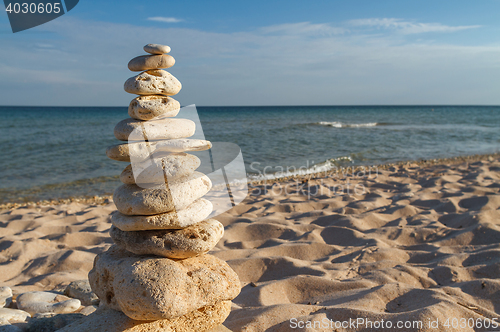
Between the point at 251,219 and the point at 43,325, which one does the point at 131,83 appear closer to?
the point at 43,325

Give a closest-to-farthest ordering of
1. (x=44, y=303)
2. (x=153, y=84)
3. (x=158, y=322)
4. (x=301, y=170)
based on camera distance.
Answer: (x=158, y=322) → (x=153, y=84) → (x=44, y=303) → (x=301, y=170)

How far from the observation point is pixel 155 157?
98.7 inches

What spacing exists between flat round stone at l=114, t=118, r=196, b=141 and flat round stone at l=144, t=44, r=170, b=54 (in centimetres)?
52

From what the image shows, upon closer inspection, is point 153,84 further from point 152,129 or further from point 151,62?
point 152,129

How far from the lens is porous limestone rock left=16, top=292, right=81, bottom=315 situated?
2.93 metres

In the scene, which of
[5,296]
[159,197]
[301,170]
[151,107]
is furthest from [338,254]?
[301,170]

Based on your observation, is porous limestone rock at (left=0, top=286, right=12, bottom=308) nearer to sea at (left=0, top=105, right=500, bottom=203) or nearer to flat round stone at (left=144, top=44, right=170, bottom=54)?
flat round stone at (left=144, top=44, right=170, bottom=54)

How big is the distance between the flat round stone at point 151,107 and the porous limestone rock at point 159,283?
104 centimetres

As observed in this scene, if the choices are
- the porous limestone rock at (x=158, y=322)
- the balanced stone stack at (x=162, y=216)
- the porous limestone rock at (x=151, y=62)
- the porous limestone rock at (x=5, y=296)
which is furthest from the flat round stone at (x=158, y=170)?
the porous limestone rock at (x=5, y=296)

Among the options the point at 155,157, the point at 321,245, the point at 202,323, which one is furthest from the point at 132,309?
the point at 321,245

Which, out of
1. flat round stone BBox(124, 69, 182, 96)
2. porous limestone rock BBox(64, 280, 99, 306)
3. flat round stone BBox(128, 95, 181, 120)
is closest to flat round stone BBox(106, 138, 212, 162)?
flat round stone BBox(128, 95, 181, 120)

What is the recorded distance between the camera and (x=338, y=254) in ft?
12.9

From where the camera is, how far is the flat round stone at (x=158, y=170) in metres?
2.40

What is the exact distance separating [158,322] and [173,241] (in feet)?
1.78
